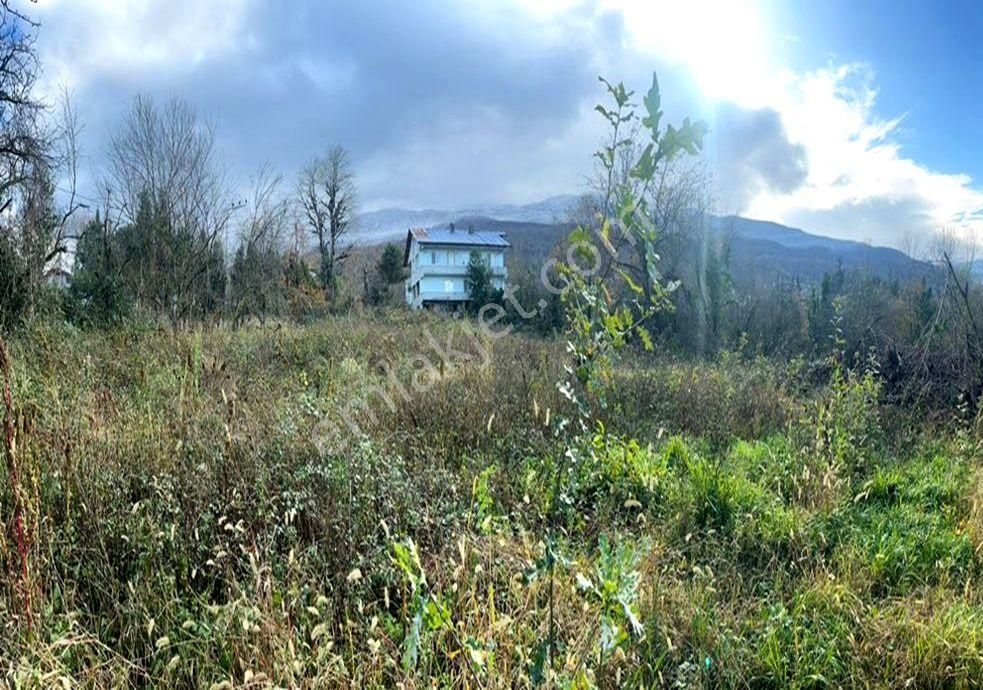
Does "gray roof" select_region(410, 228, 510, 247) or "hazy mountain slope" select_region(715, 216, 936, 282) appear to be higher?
"gray roof" select_region(410, 228, 510, 247)

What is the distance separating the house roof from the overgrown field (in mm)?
36868

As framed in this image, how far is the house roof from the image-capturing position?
4084 centimetres

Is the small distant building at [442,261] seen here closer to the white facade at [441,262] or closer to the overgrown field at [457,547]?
the white facade at [441,262]

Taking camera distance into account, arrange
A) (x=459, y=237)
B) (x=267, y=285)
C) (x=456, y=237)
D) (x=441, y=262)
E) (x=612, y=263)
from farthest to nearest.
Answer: (x=459, y=237) < (x=456, y=237) < (x=441, y=262) < (x=267, y=285) < (x=612, y=263)

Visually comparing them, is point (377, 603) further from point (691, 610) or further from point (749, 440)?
point (749, 440)

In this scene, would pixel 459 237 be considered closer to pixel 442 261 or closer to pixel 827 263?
pixel 442 261

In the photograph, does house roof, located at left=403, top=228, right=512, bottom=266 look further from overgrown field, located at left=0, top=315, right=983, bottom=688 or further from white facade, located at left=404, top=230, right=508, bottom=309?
overgrown field, located at left=0, top=315, right=983, bottom=688

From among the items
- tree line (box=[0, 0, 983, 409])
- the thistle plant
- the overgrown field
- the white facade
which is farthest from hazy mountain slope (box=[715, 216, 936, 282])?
the white facade

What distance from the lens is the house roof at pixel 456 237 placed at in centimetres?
4084

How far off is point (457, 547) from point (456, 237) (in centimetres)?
4069

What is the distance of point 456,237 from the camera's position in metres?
42.0

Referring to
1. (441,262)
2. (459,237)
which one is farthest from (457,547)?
(459,237)

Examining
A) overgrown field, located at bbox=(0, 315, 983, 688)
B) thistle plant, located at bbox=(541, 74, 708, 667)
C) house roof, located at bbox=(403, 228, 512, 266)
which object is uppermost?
house roof, located at bbox=(403, 228, 512, 266)

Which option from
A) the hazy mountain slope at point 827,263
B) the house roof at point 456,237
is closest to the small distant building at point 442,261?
the house roof at point 456,237
